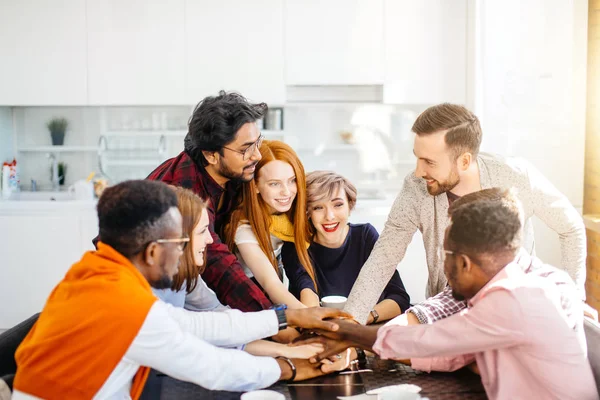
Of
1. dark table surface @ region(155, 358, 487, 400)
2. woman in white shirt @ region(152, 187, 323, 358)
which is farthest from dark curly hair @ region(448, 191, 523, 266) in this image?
woman in white shirt @ region(152, 187, 323, 358)

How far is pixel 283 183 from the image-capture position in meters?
2.75

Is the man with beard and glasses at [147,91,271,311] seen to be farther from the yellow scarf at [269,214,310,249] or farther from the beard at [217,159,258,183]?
the yellow scarf at [269,214,310,249]

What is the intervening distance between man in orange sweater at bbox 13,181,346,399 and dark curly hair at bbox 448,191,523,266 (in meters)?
0.60

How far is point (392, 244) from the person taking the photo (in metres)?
2.67

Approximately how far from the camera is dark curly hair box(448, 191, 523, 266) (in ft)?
5.84

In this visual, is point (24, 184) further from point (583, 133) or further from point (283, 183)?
point (583, 133)

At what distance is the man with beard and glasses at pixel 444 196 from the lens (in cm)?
253

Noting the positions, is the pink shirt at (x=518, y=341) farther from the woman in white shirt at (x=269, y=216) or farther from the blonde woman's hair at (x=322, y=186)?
the blonde woman's hair at (x=322, y=186)

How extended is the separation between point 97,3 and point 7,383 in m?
3.81

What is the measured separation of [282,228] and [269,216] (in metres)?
0.08

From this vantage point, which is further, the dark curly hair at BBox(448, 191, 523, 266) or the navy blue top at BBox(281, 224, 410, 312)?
the navy blue top at BBox(281, 224, 410, 312)

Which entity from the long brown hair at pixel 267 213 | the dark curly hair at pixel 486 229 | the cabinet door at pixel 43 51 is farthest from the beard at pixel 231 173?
the cabinet door at pixel 43 51

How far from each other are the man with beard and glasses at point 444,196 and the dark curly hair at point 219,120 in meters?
0.64

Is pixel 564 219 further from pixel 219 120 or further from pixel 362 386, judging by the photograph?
pixel 219 120
